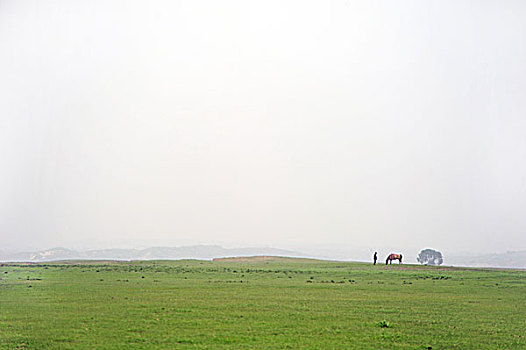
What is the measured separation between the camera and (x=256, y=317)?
27.0 meters

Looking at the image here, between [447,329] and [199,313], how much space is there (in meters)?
12.5

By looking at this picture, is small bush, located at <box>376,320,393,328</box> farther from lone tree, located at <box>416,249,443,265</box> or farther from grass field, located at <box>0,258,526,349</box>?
lone tree, located at <box>416,249,443,265</box>

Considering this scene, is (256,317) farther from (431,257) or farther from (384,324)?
(431,257)

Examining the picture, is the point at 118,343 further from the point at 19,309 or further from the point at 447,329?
the point at 447,329

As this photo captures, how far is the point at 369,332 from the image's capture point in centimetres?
2369

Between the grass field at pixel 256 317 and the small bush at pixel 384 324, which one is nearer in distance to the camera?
the grass field at pixel 256 317

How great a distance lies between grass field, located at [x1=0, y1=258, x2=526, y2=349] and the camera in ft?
71.2

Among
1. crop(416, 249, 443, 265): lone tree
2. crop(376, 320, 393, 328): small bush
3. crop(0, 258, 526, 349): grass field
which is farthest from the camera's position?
crop(416, 249, 443, 265): lone tree

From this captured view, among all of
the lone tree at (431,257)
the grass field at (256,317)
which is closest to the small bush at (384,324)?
the grass field at (256,317)

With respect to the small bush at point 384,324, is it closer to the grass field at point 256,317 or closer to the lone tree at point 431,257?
the grass field at point 256,317

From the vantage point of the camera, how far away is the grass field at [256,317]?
71.2 feet

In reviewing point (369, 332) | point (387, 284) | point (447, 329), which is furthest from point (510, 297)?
point (369, 332)

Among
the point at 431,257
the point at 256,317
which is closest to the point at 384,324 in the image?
the point at 256,317

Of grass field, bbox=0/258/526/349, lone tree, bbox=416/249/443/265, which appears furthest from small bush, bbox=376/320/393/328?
lone tree, bbox=416/249/443/265
